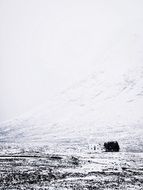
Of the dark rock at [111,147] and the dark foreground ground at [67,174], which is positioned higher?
the dark rock at [111,147]

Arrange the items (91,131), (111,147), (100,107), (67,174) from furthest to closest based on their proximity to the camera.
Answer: (100,107)
(91,131)
(111,147)
(67,174)

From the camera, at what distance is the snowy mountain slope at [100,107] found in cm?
10388

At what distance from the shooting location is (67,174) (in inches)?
970

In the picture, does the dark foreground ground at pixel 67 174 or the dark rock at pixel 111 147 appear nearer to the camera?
the dark foreground ground at pixel 67 174

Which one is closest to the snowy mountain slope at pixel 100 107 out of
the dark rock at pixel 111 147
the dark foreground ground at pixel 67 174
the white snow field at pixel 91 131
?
the white snow field at pixel 91 131

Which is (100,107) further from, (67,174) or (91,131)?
(67,174)

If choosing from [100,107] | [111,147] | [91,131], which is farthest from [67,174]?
[100,107]

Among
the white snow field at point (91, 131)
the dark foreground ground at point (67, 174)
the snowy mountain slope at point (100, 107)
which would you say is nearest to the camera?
the dark foreground ground at point (67, 174)

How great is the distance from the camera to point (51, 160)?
107ft

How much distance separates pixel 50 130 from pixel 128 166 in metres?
86.1

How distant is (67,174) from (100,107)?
11297 centimetres

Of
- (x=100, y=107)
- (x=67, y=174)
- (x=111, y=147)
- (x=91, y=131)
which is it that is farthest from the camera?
(x=100, y=107)

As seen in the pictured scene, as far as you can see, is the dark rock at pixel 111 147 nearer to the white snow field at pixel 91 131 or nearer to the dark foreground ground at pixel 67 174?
the white snow field at pixel 91 131

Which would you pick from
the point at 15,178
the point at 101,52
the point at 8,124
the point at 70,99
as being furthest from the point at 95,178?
the point at 101,52
